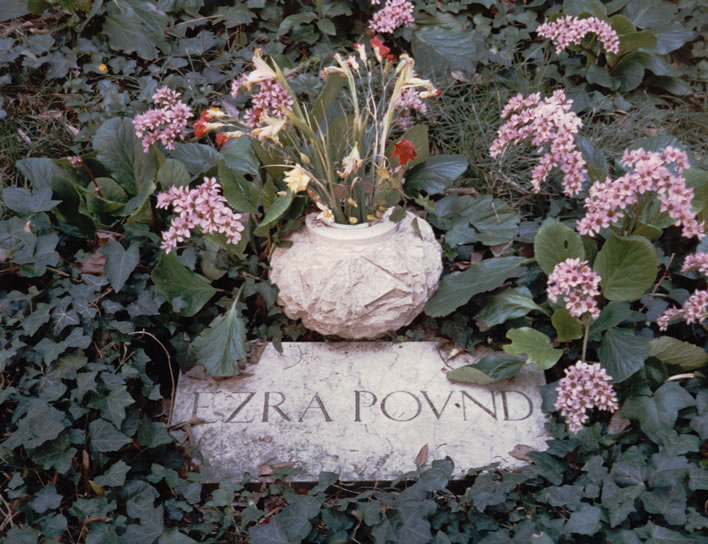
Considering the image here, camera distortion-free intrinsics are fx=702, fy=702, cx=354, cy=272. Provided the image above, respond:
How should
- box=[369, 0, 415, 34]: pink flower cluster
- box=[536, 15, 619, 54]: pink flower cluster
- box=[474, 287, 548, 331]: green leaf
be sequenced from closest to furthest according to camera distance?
box=[474, 287, 548, 331]: green leaf, box=[536, 15, 619, 54]: pink flower cluster, box=[369, 0, 415, 34]: pink flower cluster

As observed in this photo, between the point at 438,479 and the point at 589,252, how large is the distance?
94 centimetres

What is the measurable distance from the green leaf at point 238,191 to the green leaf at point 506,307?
2.76 ft

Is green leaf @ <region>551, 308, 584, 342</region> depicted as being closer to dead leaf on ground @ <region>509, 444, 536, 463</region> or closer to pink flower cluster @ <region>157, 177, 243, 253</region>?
dead leaf on ground @ <region>509, 444, 536, 463</region>

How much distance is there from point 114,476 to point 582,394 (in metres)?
1.30

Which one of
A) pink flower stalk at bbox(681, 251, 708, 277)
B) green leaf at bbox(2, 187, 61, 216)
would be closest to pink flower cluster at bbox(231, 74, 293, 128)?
green leaf at bbox(2, 187, 61, 216)

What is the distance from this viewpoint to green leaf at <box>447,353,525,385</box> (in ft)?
7.23

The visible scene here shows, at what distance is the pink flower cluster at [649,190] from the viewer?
6.47ft

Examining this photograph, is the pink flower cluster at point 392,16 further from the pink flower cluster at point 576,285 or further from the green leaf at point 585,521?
the green leaf at point 585,521

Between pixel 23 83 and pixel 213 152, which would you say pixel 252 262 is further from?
pixel 23 83

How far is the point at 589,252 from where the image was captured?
231cm

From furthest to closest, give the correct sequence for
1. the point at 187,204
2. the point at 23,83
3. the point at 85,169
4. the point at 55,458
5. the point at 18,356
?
the point at 23,83 < the point at 85,169 < the point at 187,204 < the point at 18,356 < the point at 55,458

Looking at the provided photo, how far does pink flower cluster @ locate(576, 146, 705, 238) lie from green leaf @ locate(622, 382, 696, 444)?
457 mm

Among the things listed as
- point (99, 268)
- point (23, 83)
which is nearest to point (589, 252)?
point (99, 268)

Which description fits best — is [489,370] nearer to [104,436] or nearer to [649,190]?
[649,190]
